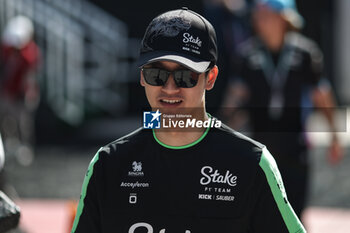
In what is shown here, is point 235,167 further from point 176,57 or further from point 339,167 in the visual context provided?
point 339,167

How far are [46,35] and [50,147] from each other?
3.08m

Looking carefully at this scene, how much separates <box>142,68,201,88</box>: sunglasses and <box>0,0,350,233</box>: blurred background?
624cm

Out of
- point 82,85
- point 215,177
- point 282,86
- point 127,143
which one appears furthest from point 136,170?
point 82,85

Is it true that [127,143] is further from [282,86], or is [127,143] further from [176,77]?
[282,86]

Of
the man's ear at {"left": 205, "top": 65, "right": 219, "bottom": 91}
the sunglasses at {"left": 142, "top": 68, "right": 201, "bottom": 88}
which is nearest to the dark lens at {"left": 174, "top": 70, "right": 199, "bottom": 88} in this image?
the sunglasses at {"left": 142, "top": 68, "right": 201, "bottom": 88}

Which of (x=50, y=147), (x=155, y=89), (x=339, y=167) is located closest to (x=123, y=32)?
(x=50, y=147)

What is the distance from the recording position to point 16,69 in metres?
12.4

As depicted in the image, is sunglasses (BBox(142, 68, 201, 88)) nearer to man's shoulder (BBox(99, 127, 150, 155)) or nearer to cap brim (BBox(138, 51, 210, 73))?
cap brim (BBox(138, 51, 210, 73))

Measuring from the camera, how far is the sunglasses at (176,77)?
2.95 meters

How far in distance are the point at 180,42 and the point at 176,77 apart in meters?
0.15

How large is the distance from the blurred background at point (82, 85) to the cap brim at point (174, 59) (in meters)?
6.28

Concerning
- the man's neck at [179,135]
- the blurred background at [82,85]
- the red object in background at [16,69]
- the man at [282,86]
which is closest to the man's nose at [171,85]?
the man's neck at [179,135]

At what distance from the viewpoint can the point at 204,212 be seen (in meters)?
2.96

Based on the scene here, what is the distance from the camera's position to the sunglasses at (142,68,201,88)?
2.95 meters
